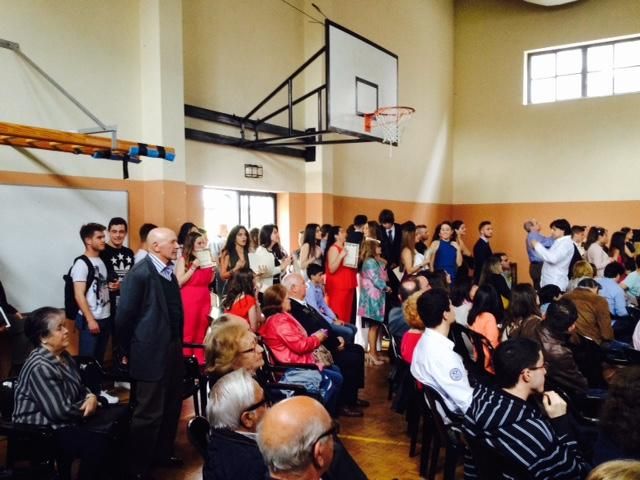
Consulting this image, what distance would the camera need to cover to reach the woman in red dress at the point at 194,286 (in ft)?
13.8

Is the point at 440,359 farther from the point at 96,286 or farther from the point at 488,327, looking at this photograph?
the point at 96,286

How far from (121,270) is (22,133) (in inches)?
52.4

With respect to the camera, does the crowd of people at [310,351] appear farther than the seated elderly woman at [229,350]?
No

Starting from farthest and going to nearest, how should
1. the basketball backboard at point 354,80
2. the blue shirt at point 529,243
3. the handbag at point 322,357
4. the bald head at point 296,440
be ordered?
the blue shirt at point 529,243
the basketball backboard at point 354,80
the handbag at point 322,357
the bald head at point 296,440

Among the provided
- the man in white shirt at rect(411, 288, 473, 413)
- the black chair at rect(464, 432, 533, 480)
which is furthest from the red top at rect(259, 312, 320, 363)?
the black chair at rect(464, 432, 533, 480)

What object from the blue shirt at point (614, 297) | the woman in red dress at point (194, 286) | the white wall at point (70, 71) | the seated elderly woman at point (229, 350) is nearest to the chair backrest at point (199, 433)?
the seated elderly woman at point (229, 350)

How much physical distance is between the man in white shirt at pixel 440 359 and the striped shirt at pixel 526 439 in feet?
1.45

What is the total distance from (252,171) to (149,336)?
4.11 meters

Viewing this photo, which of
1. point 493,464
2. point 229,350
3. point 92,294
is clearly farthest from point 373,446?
point 92,294

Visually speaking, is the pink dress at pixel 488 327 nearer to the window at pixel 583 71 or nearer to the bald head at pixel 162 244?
the bald head at pixel 162 244

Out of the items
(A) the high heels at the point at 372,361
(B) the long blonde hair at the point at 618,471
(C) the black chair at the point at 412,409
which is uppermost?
(B) the long blonde hair at the point at 618,471

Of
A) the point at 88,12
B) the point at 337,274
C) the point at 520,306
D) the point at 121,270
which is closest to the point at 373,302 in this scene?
the point at 337,274

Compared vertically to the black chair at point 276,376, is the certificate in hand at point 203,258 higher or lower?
higher

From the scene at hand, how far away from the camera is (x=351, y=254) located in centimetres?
529
